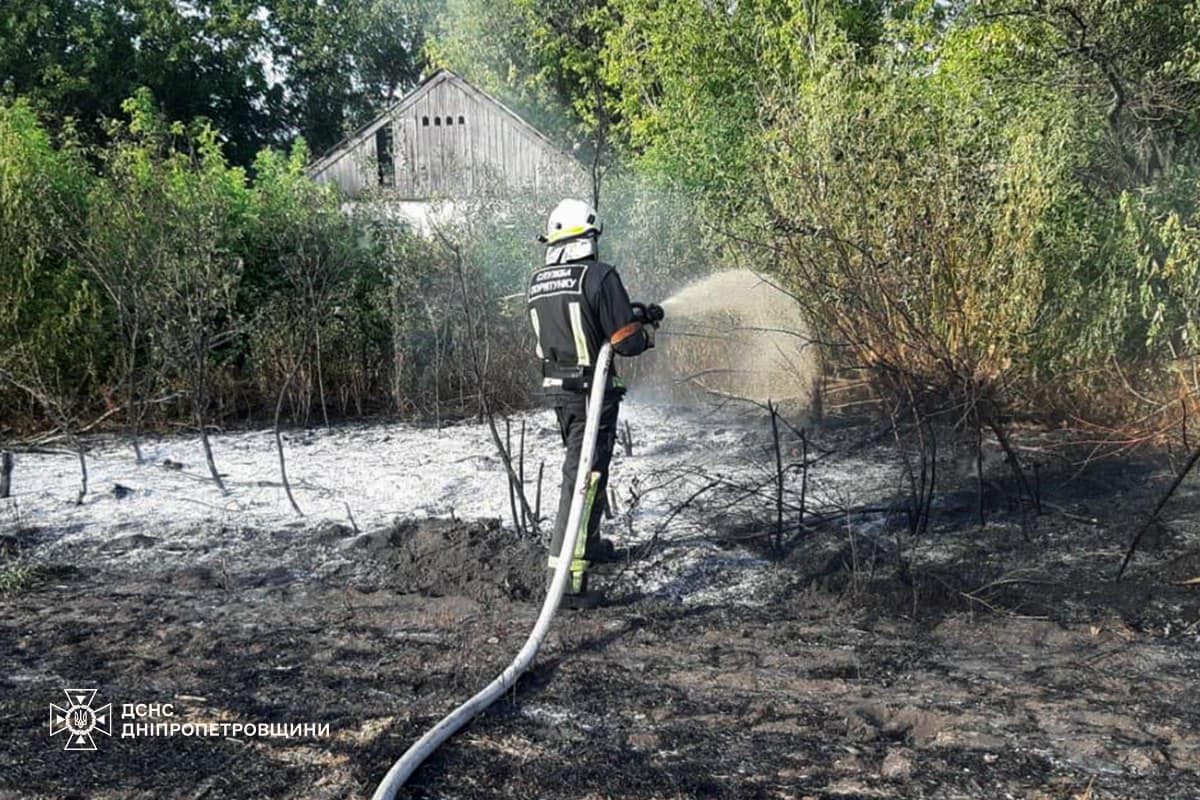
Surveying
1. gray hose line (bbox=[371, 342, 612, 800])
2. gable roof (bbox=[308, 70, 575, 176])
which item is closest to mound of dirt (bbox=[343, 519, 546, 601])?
gray hose line (bbox=[371, 342, 612, 800])

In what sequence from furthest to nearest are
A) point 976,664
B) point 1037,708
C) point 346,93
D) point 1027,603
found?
point 346,93 < point 1027,603 < point 976,664 < point 1037,708

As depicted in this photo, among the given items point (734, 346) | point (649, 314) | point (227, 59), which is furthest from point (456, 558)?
point (227, 59)

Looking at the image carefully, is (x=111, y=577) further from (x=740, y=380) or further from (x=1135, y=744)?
(x=740, y=380)

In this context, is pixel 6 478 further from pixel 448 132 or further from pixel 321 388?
pixel 448 132

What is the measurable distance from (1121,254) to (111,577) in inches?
274

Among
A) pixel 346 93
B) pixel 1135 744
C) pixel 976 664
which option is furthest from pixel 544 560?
pixel 346 93

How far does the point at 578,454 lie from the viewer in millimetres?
5152

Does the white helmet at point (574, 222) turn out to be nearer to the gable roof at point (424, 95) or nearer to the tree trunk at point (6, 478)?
the tree trunk at point (6, 478)

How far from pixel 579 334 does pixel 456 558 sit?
1392mm

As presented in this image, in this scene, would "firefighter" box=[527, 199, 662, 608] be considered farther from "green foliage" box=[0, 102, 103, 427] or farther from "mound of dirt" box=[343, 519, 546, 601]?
"green foliage" box=[0, 102, 103, 427]

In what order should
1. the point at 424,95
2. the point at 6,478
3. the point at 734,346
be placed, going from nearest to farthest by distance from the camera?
1. the point at 6,478
2. the point at 734,346
3. the point at 424,95

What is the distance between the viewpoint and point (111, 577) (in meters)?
5.33
